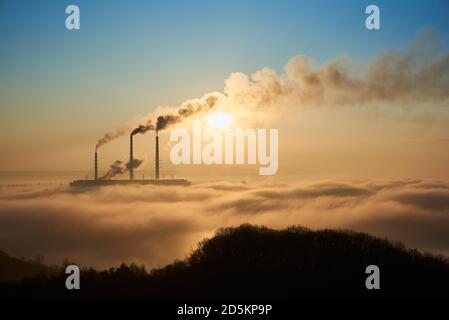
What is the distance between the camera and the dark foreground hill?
729 centimetres

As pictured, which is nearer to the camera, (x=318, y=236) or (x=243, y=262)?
(x=243, y=262)

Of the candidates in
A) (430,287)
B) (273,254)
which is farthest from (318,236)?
(430,287)

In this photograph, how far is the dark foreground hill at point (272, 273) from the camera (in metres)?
7.29

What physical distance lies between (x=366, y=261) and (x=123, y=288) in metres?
3.44

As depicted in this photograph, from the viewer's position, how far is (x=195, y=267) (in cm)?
816

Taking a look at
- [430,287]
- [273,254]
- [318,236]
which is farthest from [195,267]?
[430,287]

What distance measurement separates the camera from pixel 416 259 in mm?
→ 8344

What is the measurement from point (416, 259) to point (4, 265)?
690cm

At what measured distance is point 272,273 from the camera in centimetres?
772
